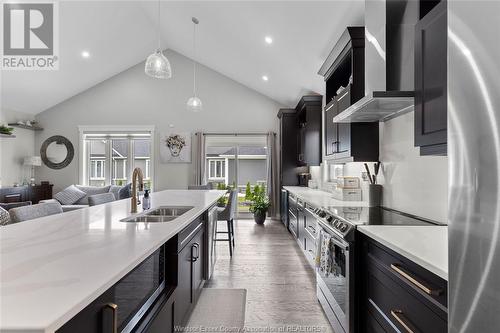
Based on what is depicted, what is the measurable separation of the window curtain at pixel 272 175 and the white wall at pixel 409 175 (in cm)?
403

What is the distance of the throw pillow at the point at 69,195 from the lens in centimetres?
630

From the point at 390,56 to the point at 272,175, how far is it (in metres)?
4.88

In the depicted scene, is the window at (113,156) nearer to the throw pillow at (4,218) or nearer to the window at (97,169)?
the window at (97,169)

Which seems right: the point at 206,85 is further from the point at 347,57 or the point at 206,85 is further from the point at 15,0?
the point at 347,57

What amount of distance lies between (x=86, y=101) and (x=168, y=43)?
258 centimetres

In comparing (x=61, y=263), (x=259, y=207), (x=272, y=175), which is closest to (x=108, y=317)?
(x=61, y=263)

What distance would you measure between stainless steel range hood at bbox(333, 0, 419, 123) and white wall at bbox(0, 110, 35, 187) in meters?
7.46

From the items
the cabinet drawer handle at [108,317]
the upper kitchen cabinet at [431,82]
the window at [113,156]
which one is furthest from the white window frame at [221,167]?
the cabinet drawer handle at [108,317]

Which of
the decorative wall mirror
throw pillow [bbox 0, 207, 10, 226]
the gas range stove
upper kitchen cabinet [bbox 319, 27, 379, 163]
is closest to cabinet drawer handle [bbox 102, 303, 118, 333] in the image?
the gas range stove

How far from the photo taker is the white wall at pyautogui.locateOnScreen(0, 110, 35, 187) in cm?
629

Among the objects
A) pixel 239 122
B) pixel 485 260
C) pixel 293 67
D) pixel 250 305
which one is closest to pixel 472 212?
pixel 485 260

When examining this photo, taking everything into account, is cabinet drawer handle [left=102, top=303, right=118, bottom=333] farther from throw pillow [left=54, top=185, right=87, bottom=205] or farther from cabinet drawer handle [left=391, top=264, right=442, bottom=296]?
throw pillow [left=54, top=185, right=87, bottom=205]
